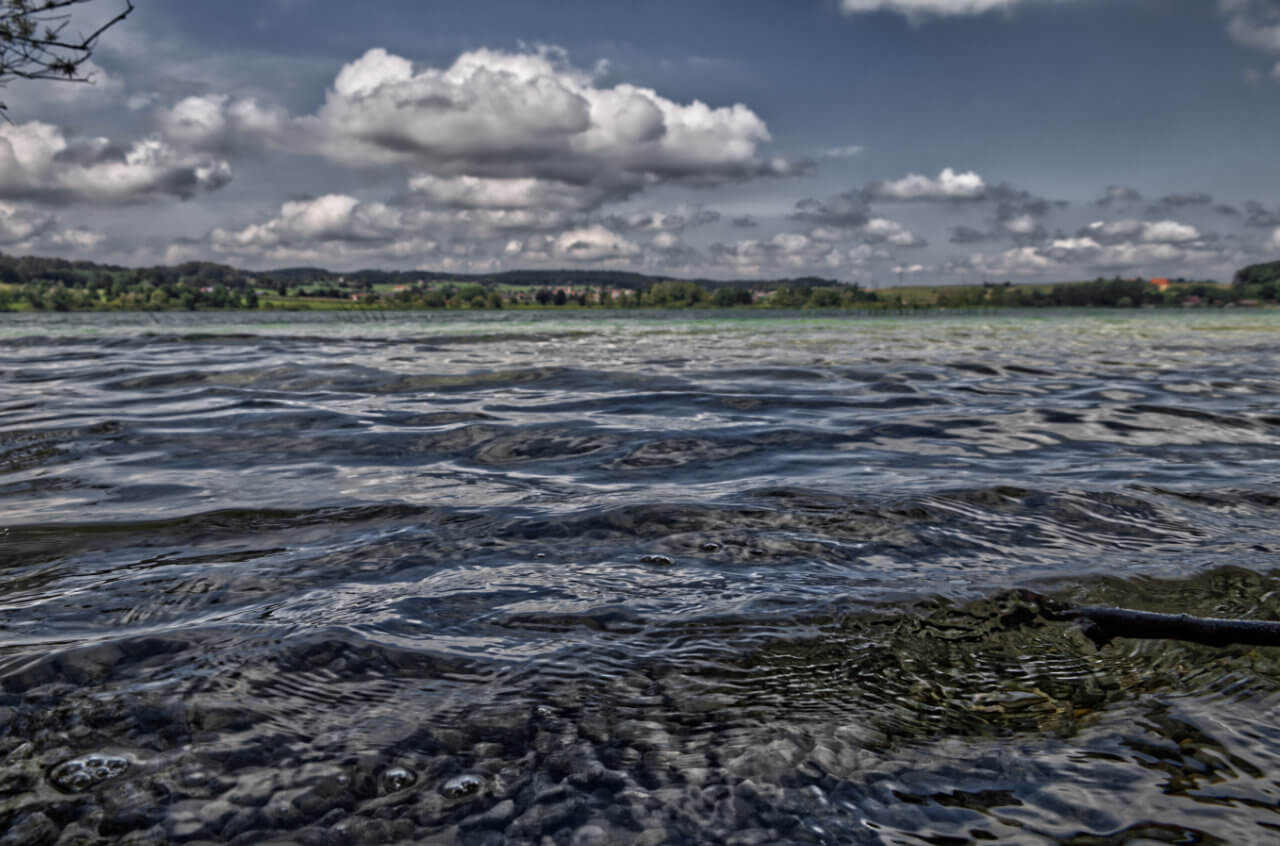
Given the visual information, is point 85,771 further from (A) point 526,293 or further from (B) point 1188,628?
(A) point 526,293

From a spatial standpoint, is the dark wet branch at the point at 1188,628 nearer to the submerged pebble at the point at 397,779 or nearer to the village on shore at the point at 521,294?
the submerged pebble at the point at 397,779

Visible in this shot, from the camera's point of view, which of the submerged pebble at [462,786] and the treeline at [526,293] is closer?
the submerged pebble at [462,786]

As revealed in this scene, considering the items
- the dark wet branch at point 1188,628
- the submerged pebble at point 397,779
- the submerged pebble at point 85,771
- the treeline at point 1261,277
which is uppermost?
the treeline at point 1261,277

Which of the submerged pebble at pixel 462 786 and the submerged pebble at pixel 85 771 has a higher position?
the submerged pebble at pixel 85 771

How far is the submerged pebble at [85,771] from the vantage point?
2275 millimetres

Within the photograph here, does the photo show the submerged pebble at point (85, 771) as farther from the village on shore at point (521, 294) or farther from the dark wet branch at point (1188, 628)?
the village on shore at point (521, 294)

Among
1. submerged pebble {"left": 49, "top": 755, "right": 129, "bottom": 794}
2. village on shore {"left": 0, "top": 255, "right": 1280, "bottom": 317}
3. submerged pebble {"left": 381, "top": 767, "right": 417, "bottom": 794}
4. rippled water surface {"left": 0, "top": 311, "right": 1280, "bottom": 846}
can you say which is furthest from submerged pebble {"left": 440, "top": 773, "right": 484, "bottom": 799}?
village on shore {"left": 0, "top": 255, "right": 1280, "bottom": 317}

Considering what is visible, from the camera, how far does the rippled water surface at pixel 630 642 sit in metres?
2.22

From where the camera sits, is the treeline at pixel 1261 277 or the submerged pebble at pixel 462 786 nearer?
the submerged pebble at pixel 462 786

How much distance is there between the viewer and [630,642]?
332cm

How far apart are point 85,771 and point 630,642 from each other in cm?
194

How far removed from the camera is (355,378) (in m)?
15.0

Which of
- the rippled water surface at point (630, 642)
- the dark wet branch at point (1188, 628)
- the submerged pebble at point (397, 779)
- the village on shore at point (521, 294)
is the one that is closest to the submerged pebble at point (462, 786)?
the rippled water surface at point (630, 642)

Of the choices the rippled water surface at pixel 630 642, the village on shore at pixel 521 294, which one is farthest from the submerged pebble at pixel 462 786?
the village on shore at pixel 521 294
